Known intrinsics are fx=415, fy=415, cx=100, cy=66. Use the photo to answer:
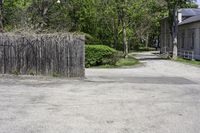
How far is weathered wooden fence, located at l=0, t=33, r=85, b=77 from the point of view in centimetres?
2027

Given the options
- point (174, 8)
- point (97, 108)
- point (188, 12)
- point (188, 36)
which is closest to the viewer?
point (97, 108)

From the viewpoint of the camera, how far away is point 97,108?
37.7ft

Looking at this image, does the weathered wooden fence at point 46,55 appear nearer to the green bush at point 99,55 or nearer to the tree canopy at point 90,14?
the green bush at point 99,55

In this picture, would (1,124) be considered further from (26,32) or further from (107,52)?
(107,52)

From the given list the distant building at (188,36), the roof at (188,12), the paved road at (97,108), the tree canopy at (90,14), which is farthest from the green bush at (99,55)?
the roof at (188,12)

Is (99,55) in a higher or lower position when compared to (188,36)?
lower

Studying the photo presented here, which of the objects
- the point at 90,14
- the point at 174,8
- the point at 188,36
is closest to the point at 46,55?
the point at 174,8

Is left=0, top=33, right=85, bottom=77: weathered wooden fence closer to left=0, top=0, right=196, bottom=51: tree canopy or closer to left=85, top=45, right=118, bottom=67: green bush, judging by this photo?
left=85, top=45, right=118, bottom=67: green bush

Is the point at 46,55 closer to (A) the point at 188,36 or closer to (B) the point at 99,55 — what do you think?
(B) the point at 99,55

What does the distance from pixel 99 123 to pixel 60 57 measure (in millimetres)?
11119

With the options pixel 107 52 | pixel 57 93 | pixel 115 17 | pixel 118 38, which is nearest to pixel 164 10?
pixel 115 17

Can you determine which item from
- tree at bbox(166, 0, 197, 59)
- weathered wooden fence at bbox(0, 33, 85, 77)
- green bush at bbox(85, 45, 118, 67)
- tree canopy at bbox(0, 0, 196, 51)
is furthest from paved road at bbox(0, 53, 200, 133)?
tree at bbox(166, 0, 197, 59)

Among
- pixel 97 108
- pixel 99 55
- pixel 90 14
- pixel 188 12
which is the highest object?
pixel 188 12

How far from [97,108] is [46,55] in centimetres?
936
